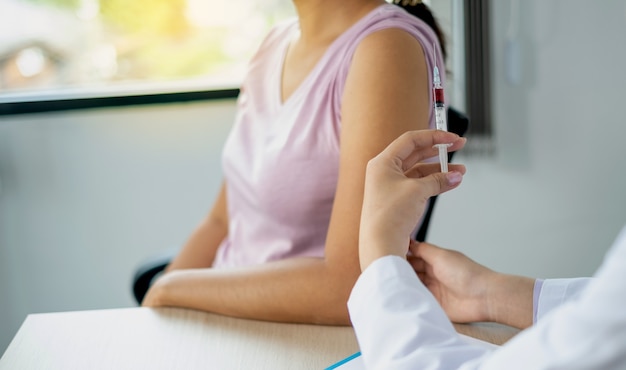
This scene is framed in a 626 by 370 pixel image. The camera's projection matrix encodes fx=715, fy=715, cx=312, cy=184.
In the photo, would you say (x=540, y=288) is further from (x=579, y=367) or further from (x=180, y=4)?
(x=180, y=4)

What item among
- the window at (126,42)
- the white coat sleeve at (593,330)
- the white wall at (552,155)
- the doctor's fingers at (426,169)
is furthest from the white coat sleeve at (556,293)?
the window at (126,42)

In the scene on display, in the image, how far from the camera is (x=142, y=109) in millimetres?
2234

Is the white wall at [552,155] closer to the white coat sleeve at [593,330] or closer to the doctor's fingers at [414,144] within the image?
the doctor's fingers at [414,144]

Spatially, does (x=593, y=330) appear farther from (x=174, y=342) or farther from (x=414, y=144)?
(x=174, y=342)

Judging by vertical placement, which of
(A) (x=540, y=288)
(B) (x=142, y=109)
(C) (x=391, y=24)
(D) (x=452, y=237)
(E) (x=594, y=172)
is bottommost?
(D) (x=452, y=237)

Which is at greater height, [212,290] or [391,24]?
[391,24]

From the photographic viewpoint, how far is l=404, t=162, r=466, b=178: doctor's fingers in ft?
2.56

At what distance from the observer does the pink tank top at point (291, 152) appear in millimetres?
1058

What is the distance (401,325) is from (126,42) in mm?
1842

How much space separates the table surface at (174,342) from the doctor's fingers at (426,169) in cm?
20

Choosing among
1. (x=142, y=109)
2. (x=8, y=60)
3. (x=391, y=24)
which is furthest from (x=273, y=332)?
(x=8, y=60)

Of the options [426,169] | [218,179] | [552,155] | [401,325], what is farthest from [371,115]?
[218,179]

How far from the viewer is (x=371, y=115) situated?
3.07ft

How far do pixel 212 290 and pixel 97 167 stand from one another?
4.61 feet
